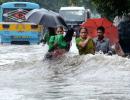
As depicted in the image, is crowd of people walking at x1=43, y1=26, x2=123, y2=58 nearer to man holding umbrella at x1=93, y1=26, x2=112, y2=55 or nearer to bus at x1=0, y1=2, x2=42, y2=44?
man holding umbrella at x1=93, y1=26, x2=112, y2=55

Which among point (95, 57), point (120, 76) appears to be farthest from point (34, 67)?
point (120, 76)

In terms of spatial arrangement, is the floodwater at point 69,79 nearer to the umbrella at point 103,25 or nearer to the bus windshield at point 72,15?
the umbrella at point 103,25

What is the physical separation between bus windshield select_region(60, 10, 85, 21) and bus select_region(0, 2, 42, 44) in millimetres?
10783

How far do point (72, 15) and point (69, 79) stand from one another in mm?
30743

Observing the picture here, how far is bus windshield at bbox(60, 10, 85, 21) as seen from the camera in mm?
44166

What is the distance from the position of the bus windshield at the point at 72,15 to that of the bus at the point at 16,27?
10783 millimetres

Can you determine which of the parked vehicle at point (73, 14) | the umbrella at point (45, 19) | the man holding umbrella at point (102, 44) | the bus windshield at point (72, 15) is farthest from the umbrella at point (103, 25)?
the bus windshield at point (72, 15)

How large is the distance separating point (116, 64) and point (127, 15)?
934 cm

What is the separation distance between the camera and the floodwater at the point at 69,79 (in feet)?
36.6

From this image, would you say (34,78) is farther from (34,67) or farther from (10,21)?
(10,21)

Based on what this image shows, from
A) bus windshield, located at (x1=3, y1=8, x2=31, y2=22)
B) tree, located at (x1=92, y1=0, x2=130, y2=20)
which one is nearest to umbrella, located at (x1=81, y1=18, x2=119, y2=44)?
tree, located at (x1=92, y1=0, x2=130, y2=20)

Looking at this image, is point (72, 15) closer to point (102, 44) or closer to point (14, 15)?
point (14, 15)

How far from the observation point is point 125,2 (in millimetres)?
22062

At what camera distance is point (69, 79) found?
13.9m
